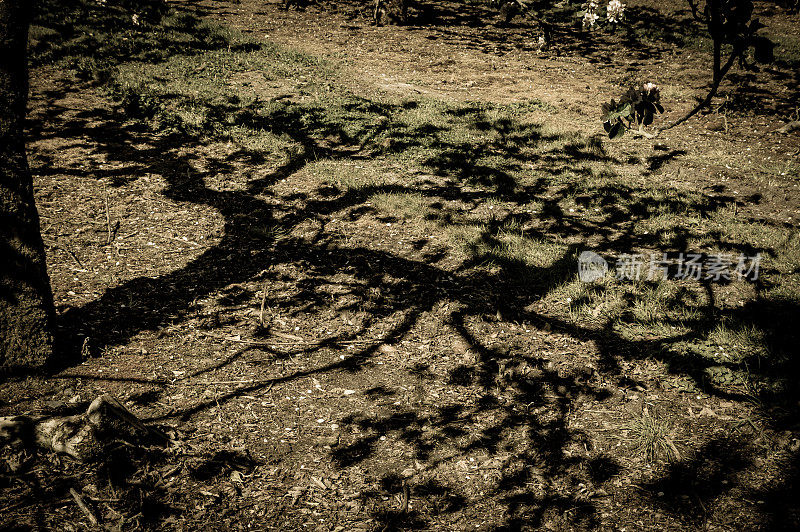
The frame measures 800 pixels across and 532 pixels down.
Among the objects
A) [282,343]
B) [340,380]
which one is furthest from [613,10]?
[282,343]

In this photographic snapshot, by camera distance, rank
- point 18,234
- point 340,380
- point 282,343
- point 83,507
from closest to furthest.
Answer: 1. point 83,507
2. point 18,234
3. point 340,380
4. point 282,343

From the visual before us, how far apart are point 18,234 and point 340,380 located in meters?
2.53

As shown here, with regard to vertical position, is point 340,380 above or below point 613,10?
below

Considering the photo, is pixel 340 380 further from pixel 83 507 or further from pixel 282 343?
pixel 83 507

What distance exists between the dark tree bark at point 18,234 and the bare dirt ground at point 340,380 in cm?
29

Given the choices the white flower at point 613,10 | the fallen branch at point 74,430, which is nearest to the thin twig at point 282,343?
the fallen branch at point 74,430

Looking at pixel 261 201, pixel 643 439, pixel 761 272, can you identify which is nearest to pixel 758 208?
pixel 761 272

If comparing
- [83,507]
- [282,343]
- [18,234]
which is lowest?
[83,507]

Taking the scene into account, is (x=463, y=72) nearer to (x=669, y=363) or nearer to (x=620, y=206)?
(x=620, y=206)

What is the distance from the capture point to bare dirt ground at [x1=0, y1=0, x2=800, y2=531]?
10.2 ft

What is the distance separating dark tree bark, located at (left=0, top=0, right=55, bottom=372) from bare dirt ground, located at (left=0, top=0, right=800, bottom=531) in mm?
285

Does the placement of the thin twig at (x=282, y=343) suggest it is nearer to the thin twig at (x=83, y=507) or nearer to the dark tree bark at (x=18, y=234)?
the dark tree bark at (x=18, y=234)

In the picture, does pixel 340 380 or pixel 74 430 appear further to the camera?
pixel 340 380

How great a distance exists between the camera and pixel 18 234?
11.8ft
